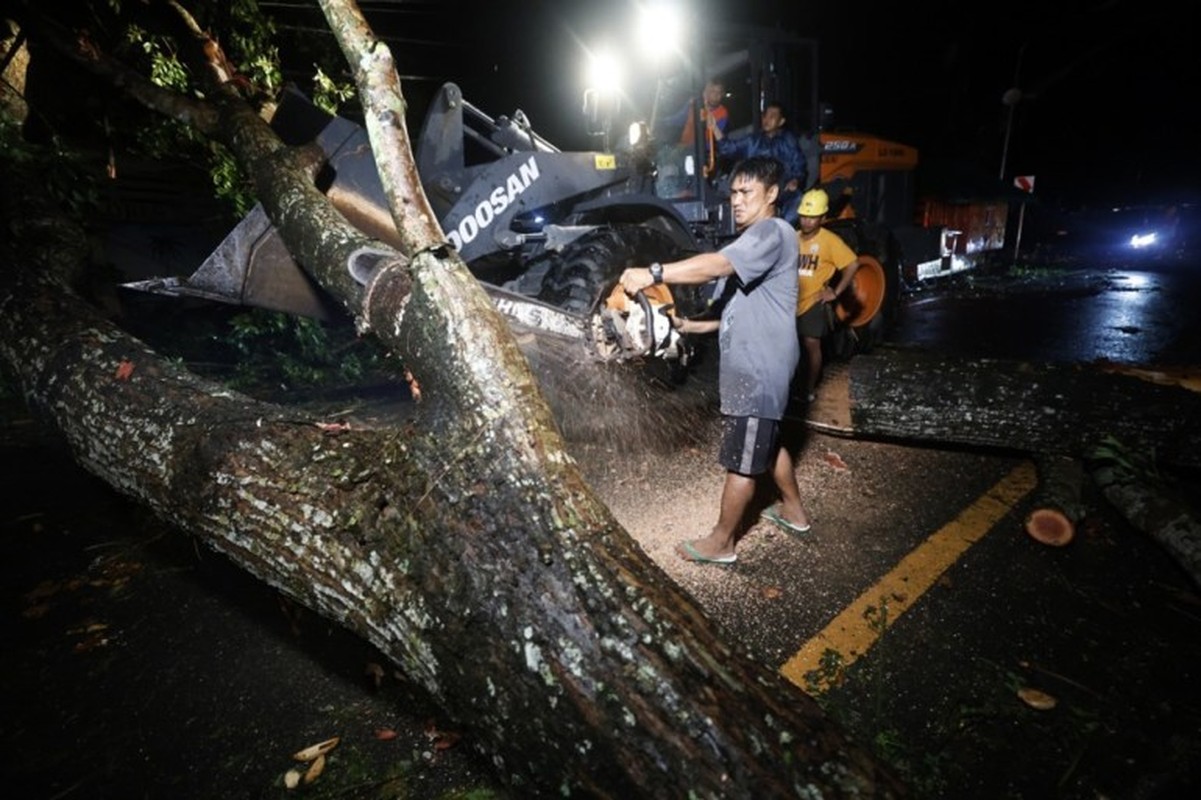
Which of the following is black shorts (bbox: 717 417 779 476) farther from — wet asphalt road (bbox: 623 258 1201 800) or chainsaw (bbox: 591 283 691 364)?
chainsaw (bbox: 591 283 691 364)

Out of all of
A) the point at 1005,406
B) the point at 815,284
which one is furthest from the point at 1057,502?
the point at 815,284

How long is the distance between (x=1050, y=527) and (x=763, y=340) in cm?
198

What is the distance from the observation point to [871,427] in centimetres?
446

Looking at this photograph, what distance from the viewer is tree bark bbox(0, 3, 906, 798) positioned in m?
1.45

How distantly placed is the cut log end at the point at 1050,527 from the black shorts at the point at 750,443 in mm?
1597

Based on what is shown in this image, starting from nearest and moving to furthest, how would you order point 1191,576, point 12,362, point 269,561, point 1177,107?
point 269,561 → point 1191,576 → point 12,362 → point 1177,107

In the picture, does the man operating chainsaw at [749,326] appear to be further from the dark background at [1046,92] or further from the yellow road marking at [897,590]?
the dark background at [1046,92]

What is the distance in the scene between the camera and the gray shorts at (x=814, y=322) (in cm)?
493

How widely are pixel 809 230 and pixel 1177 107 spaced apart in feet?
97.8

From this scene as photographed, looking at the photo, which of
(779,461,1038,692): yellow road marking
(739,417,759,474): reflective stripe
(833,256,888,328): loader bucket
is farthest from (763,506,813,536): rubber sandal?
(833,256,888,328): loader bucket

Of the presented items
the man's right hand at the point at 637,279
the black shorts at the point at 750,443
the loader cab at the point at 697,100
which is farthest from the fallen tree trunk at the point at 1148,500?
the loader cab at the point at 697,100

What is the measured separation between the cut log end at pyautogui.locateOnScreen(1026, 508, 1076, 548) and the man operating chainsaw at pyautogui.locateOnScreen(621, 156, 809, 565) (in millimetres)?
1542

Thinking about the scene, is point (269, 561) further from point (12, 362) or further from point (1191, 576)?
point (1191, 576)

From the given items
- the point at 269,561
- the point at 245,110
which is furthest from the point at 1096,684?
the point at 245,110
